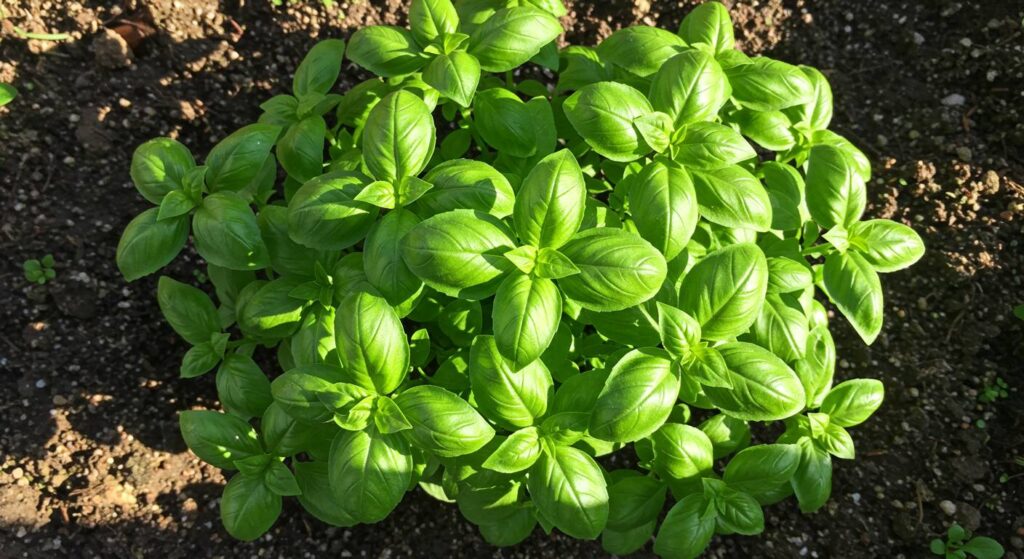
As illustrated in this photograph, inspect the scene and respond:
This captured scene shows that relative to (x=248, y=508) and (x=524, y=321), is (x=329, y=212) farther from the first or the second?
(x=248, y=508)

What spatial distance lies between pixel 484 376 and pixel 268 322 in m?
0.68

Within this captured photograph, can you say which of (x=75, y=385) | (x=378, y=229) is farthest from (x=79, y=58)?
(x=378, y=229)

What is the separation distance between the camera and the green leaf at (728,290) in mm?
1799

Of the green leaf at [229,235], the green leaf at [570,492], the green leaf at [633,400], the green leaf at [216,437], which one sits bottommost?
the green leaf at [216,437]

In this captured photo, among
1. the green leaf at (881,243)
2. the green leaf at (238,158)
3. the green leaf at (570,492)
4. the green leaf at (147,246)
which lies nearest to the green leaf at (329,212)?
the green leaf at (238,158)

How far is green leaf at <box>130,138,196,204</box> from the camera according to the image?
202 cm

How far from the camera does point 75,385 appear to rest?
2.51 meters

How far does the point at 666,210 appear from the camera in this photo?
70.5 inches

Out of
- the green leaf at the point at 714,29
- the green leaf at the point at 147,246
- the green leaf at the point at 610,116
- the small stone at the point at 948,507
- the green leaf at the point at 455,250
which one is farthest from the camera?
the small stone at the point at 948,507

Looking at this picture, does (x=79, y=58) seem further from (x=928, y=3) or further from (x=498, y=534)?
(x=928, y=3)

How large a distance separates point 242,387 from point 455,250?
36.2 inches

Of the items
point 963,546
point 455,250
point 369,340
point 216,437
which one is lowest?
point 963,546

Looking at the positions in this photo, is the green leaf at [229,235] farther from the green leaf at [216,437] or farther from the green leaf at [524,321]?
the green leaf at [524,321]

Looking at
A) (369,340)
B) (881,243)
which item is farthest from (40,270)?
(881,243)
